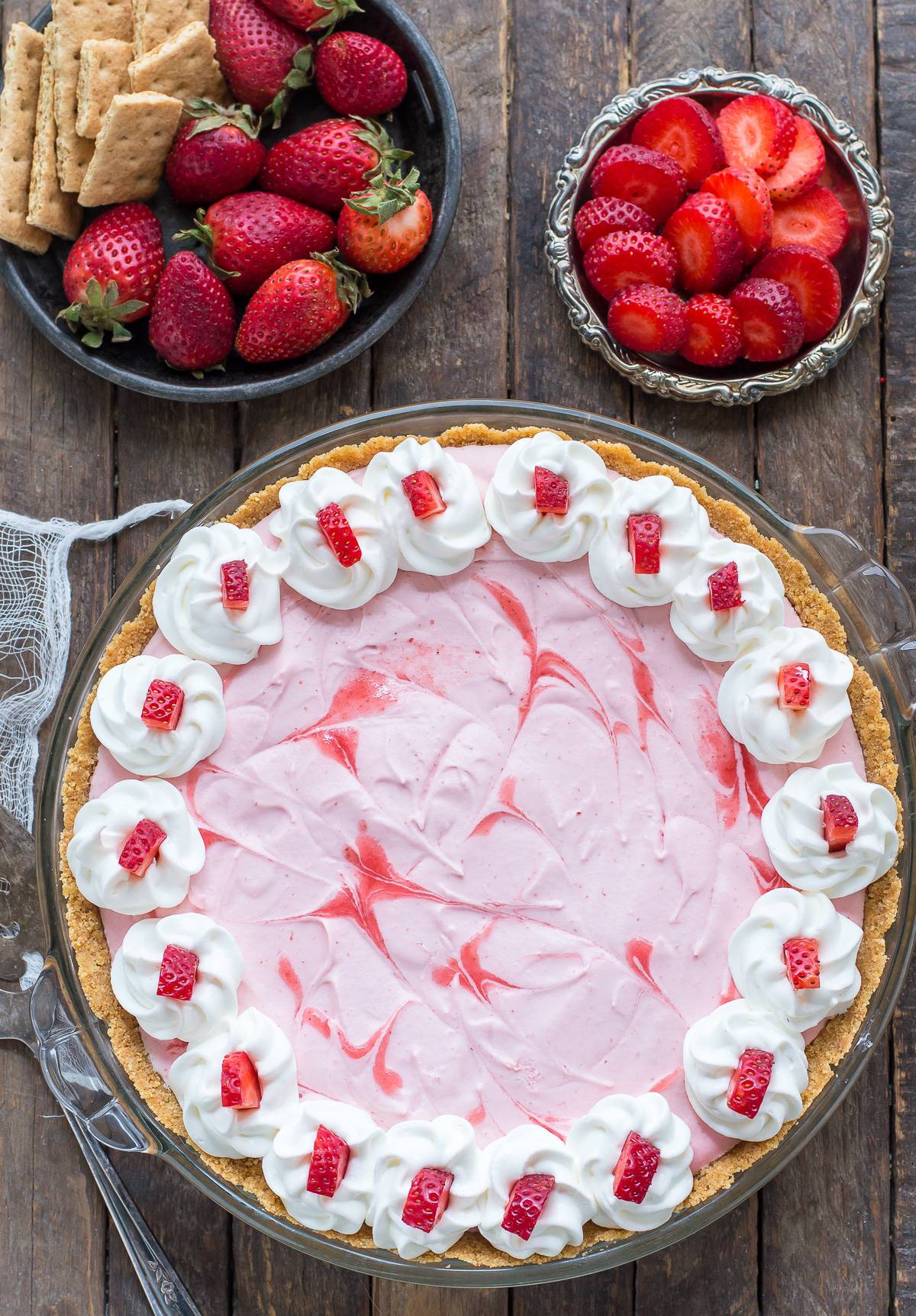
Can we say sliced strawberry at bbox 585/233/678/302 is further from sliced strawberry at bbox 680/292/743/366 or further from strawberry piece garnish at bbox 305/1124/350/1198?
strawberry piece garnish at bbox 305/1124/350/1198

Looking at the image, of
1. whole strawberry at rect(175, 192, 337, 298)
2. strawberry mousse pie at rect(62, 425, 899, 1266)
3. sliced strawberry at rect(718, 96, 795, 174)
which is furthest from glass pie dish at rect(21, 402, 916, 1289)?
sliced strawberry at rect(718, 96, 795, 174)

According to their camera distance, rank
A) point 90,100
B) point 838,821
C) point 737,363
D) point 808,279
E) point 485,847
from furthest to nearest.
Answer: point 737,363
point 808,279
point 90,100
point 485,847
point 838,821

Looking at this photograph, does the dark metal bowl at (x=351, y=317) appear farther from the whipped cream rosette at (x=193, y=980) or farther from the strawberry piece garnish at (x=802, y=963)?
the strawberry piece garnish at (x=802, y=963)

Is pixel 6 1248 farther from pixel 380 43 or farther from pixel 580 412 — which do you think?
pixel 380 43

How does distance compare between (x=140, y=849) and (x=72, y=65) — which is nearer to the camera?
(x=140, y=849)

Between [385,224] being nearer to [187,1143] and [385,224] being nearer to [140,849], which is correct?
[140,849]

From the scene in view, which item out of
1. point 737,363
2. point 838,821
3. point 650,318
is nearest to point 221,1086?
point 838,821
